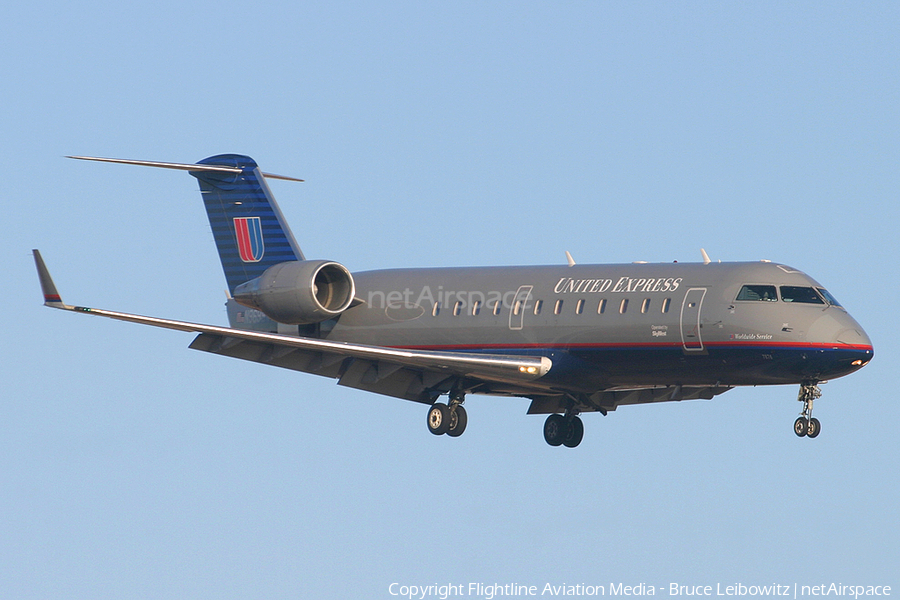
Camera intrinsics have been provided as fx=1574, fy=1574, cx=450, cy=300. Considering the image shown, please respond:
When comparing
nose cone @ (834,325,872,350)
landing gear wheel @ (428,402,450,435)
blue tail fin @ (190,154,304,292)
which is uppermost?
blue tail fin @ (190,154,304,292)

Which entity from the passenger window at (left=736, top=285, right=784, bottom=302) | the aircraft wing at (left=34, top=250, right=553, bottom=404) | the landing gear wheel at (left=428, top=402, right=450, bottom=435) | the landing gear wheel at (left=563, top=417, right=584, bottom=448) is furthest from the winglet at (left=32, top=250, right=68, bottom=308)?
the passenger window at (left=736, top=285, right=784, bottom=302)

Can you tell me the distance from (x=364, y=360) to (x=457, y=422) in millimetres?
2680

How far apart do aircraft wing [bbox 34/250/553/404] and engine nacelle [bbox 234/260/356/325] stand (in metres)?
1.04

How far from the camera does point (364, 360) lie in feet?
124

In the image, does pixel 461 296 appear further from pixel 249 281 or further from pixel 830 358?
pixel 830 358

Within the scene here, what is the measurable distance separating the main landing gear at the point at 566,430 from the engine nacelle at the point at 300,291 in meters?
6.22

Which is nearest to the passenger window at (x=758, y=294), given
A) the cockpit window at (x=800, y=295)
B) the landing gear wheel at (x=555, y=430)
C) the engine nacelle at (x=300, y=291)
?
the cockpit window at (x=800, y=295)

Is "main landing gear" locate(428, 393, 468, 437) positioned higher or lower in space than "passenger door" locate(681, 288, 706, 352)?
lower

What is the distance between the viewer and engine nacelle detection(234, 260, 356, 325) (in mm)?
38125

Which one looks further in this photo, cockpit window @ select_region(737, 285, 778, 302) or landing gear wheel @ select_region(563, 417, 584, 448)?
landing gear wheel @ select_region(563, 417, 584, 448)

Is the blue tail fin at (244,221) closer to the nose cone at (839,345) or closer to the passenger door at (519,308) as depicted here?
the passenger door at (519,308)

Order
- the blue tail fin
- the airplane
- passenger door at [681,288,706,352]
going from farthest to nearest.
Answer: the blue tail fin < passenger door at [681,288,706,352] < the airplane

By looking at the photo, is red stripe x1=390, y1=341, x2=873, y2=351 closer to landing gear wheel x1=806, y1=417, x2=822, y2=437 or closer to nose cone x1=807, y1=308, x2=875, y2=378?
nose cone x1=807, y1=308, x2=875, y2=378

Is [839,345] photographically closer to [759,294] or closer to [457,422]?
[759,294]
